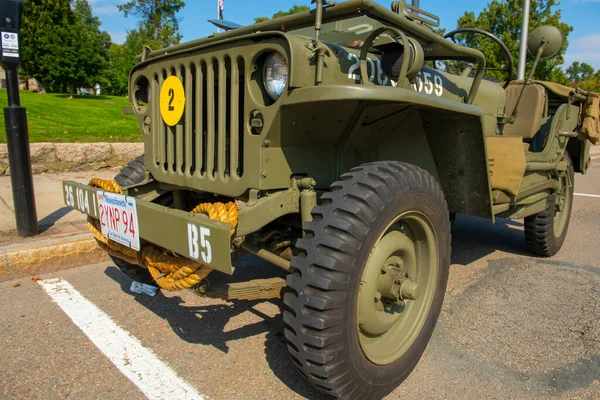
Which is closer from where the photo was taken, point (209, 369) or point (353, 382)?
point (353, 382)

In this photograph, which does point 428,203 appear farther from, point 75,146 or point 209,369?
point 75,146

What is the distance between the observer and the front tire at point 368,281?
6.58 feet

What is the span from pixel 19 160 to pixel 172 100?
2.54m

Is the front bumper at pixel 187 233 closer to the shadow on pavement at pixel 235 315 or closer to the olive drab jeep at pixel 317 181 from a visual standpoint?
the olive drab jeep at pixel 317 181

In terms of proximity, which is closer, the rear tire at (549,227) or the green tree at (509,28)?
the rear tire at (549,227)

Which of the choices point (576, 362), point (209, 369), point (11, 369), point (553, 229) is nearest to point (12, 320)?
point (11, 369)

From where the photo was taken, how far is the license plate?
2.52 m

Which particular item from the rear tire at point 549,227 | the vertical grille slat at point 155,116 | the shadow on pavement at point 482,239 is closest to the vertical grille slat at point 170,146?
the vertical grille slat at point 155,116

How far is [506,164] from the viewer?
3.60m

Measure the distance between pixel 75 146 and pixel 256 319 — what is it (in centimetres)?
→ 576

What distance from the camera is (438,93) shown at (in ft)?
10.9

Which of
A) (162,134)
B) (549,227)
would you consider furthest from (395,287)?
(549,227)

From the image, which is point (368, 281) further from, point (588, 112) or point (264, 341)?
point (588, 112)

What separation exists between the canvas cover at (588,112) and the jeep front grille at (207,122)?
12.0 ft
